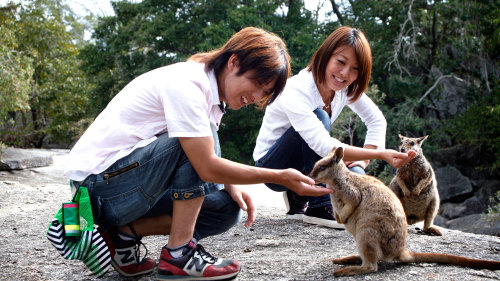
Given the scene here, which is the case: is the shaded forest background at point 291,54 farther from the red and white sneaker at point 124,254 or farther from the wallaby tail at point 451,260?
the red and white sneaker at point 124,254

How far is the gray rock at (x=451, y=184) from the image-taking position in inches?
462

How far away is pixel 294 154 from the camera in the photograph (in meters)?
3.62

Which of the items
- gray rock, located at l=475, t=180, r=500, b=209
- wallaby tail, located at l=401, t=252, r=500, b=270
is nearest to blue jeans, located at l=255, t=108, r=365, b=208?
wallaby tail, located at l=401, t=252, r=500, b=270

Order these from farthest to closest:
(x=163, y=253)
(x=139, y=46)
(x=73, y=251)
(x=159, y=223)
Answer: (x=139, y=46) < (x=159, y=223) < (x=163, y=253) < (x=73, y=251)

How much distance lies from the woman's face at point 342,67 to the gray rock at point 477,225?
231 inches

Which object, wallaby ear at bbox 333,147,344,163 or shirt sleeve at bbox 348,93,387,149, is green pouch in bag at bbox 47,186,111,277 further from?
shirt sleeve at bbox 348,93,387,149

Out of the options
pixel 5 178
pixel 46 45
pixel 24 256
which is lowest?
pixel 5 178

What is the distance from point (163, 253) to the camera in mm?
2402

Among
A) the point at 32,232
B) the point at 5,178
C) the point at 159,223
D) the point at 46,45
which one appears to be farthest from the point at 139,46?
the point at 159,223

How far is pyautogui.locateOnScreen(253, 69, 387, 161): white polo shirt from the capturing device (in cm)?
321

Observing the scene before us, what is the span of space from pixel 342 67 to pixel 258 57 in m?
1.23

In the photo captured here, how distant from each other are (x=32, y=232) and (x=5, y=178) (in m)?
5.36

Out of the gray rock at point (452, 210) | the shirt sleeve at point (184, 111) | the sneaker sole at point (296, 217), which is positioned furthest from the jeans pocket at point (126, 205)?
the gray rock at point (452, 210)

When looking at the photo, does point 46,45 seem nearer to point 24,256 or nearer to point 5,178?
point 5,178
